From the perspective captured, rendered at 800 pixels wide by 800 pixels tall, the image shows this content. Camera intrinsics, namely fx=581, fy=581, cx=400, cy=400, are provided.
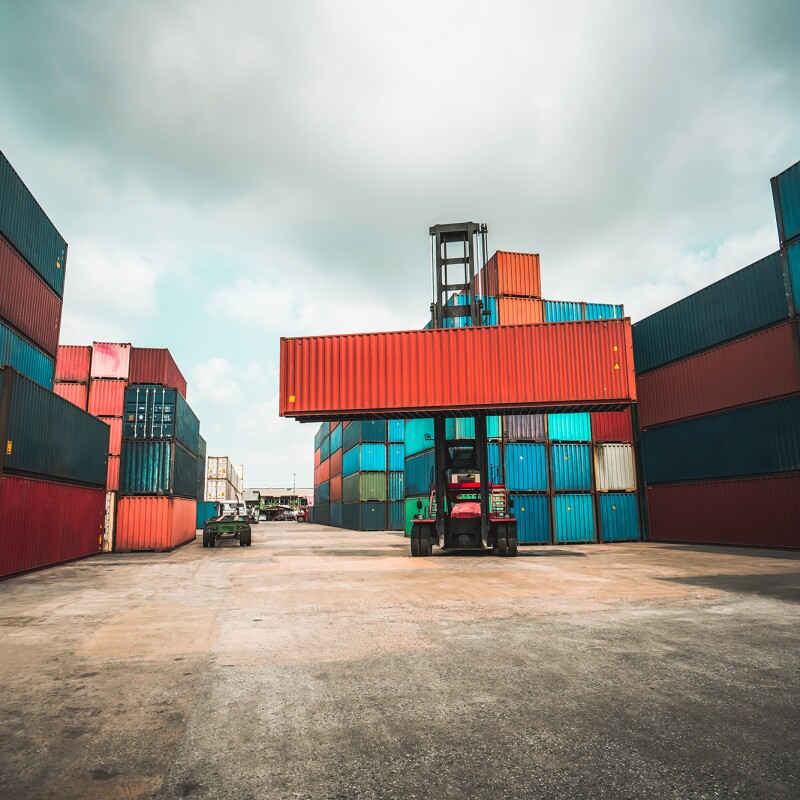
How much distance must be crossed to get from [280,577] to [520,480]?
14103 mm

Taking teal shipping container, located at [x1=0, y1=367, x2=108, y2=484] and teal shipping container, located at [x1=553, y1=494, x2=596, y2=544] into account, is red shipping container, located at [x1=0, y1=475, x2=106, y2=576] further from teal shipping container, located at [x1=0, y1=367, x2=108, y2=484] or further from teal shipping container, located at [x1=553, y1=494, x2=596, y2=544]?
teal shipping container, located at [x1=553, y1=494, x2=596, y2=544]

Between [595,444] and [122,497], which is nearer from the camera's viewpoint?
[122,497]

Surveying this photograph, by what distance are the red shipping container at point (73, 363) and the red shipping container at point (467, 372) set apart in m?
10.4

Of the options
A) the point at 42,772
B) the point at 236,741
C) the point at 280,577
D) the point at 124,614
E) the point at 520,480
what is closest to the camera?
the point at 42,772

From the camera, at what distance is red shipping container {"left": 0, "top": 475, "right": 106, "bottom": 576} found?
13.9m

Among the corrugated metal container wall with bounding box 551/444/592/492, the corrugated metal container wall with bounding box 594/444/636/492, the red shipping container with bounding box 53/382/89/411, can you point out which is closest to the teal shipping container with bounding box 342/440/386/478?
the corrugated metal container wall with bounding box 551/444/592/492

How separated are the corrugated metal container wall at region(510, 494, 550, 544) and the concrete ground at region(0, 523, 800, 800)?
14.7m

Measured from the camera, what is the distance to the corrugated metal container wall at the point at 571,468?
25953 millimetres

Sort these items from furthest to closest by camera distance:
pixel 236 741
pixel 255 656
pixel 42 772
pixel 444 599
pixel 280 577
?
pixel 280 577 → pixel 444 599 → pixel 255 656 → pixel 236 741 → pixel 42 772

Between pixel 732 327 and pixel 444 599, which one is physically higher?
pixel 732 327

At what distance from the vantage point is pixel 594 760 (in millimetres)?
3617

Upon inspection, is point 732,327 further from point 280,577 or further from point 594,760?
point 594,760

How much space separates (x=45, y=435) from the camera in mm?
16094

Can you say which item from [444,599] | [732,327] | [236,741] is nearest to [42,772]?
[236,741]
